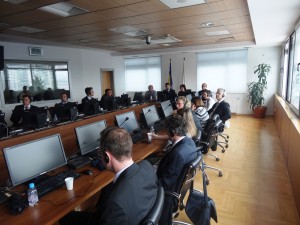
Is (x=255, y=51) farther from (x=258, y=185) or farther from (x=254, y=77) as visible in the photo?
(x=258, y=185)

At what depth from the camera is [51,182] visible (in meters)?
1.84

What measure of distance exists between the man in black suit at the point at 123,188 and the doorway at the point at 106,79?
8245 mm

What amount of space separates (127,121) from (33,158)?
158 cm

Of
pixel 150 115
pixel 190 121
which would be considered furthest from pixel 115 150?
pixel 150 115

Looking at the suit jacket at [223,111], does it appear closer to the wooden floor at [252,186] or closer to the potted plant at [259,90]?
the wooden floor at [252,186]

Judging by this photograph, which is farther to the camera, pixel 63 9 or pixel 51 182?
pixel 63 9

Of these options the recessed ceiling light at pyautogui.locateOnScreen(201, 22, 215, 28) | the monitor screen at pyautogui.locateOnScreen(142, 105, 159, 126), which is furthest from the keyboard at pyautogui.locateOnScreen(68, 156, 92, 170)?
the recessed ceiling light at pyautogui.locateOnScreen(201, 22, 215, 28)

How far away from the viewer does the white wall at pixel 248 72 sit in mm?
7873

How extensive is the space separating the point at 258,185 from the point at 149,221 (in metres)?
2.58

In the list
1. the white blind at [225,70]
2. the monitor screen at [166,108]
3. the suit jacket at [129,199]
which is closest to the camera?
→ the suit jacket at [129,199]

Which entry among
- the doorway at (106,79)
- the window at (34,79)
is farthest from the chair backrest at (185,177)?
the doorway at (106,79)

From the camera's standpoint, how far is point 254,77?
8.20m

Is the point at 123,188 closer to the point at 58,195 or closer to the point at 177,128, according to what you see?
the point at 58,195

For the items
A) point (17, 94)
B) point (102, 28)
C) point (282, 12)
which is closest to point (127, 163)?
point (282, 12)
